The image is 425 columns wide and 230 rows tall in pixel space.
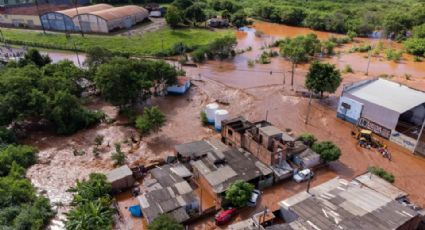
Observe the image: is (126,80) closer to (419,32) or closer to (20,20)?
(20,20)

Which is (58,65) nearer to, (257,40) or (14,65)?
(14,65)

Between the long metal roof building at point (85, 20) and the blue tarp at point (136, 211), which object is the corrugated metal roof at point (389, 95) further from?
the long metal roof building at point (85, 20)

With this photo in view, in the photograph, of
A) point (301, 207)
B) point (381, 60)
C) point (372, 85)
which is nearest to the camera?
point (301, 207)

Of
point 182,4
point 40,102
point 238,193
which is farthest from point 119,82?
point 182,4

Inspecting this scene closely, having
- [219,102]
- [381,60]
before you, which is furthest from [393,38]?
[219,102]

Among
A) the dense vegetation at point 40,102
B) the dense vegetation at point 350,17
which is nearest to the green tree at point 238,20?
the dense vegetation at point 350,17

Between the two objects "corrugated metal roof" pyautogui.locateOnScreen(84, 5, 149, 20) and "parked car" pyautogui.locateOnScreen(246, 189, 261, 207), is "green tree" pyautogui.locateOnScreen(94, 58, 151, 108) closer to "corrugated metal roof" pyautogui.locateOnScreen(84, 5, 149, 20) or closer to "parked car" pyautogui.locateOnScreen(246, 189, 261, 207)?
"parked car" pyautogui.locateOnScreen(246, 189, 261, 207)
